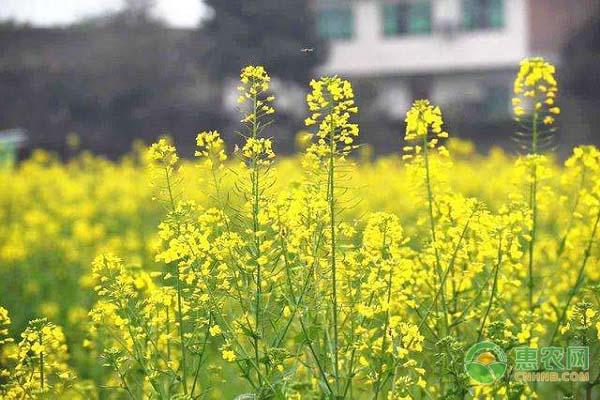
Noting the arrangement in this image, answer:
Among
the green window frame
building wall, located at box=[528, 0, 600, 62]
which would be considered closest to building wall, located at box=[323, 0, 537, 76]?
building wall, located at box=[528, 0, 600, 62]

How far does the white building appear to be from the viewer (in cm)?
894

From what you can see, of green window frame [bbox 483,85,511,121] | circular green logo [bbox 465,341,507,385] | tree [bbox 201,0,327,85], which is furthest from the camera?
green window frame [bbox 483,85,511,121]

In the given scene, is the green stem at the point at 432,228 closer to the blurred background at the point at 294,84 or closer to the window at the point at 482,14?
the blurred background at the point at 294,84

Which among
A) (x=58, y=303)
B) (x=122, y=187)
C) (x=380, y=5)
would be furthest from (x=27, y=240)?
(x=380, y=5)

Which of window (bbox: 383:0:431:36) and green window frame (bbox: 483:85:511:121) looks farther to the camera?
window (bbox: 383:0:431:36)

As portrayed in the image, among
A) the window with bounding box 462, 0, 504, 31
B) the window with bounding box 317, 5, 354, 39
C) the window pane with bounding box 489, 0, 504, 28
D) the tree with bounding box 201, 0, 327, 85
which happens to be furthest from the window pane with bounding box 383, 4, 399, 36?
the tree with bounding box 201, 0, 327, 85

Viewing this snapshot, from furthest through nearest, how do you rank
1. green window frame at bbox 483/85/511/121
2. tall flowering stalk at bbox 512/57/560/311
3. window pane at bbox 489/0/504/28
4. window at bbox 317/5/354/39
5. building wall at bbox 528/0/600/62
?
window pane at bbox 489/0/504/28 < building wall at bbox 528/0/600/62 < green window frame at bbox 483/85/511/121 < window at bbox 317/5/354/39 < tall flowering stalk at bbox 512/57/560/311

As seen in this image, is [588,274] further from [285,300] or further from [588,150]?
[285,300]

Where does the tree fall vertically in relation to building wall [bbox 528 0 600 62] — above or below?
below

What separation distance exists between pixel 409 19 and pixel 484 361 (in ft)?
33.0

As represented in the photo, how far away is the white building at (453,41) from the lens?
352 inches

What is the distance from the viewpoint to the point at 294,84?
13.8 feet

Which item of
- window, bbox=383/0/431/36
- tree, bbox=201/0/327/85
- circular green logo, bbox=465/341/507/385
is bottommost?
circular green logo, bbox=465/341/507/385

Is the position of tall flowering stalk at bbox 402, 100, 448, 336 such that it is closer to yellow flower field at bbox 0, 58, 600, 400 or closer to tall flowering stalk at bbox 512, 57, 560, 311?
yellow flower field at bbox 0, 58, 600, 400
